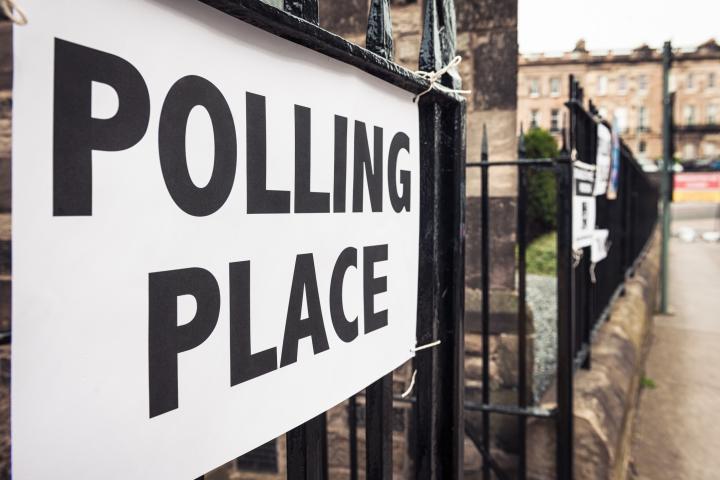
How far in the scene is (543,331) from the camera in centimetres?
462

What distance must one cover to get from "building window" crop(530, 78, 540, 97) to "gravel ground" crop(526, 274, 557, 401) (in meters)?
45.5

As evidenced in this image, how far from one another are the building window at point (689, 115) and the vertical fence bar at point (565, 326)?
2467 inches

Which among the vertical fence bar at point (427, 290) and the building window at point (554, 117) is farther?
the building window at point (554, 117)

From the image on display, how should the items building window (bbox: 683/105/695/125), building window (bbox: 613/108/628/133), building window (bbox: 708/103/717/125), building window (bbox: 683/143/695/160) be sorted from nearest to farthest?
1. building window (bbox: 613/108/628/133)
2. building window (bbox: 683/143/695/160)
3. building window (bbox: 708/103/717/125)
4. building window (bbox: 683/105/695/125)

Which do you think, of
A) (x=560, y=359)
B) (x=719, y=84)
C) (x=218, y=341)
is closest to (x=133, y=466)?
(x=218, y=341)

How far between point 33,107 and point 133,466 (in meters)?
0.36

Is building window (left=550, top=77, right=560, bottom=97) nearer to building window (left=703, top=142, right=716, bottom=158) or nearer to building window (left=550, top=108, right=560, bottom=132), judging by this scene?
building window (left=550, top=108, right=560, bottom=132)

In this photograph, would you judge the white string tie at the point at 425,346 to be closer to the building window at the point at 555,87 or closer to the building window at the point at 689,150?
the building window at the point at 555,87

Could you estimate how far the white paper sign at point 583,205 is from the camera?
8.70 feet

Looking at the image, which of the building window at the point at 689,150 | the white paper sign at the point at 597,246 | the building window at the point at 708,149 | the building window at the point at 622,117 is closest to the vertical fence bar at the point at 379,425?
the white paper sign at the point at 597,246

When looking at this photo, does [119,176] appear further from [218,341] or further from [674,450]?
[674,450]

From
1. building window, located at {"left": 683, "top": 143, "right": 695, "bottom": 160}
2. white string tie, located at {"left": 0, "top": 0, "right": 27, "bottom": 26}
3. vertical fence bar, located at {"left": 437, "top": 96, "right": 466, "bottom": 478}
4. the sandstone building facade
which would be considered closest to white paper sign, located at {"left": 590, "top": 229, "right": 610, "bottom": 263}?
vertical fence bar, located at {"left": 437, "top": 96, "right": 466, "bottom": 478}

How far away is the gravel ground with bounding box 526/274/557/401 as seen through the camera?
145 inches

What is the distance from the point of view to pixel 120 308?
0.55 meters
